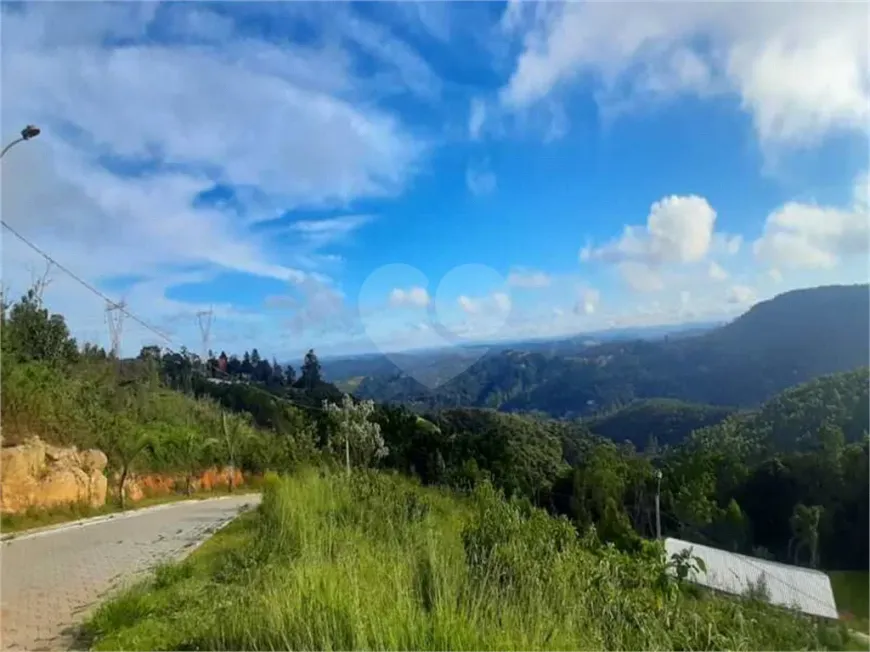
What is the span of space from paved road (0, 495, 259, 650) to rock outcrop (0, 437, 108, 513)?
0.82m

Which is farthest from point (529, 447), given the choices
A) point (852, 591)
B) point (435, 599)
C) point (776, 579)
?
point (435, 599)

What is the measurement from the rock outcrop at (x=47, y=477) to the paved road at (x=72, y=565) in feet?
2.67

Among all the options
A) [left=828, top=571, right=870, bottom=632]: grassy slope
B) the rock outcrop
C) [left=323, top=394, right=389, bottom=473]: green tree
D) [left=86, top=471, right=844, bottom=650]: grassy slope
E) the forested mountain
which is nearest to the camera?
[left=86, top=471, right=844, bottom=650]: grassy slope

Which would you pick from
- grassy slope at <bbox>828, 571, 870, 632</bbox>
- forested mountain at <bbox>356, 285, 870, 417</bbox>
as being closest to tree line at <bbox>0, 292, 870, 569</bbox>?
grassy slope at <bbox>828, 571, 870, 632</bbox>

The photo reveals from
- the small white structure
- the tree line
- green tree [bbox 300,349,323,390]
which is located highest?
green tree [bbox 300,349,323,390]

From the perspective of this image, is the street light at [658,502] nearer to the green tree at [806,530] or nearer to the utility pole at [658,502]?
the utility pole at [658,502]

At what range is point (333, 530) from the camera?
471cm

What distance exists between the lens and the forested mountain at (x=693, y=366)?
17.1m

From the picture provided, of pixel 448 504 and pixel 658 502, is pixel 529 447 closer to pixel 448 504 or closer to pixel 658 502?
pixel 658 502

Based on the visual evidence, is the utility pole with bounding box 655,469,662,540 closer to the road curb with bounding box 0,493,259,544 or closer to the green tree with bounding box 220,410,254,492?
the road curb with bounding box 0,493,259,544

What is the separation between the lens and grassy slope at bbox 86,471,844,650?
107 inches

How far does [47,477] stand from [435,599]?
33.3 ft

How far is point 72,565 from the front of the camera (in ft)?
23.8

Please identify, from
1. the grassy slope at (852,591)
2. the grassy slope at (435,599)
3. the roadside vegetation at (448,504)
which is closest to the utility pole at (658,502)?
the roadside vegetation at (448,504)
